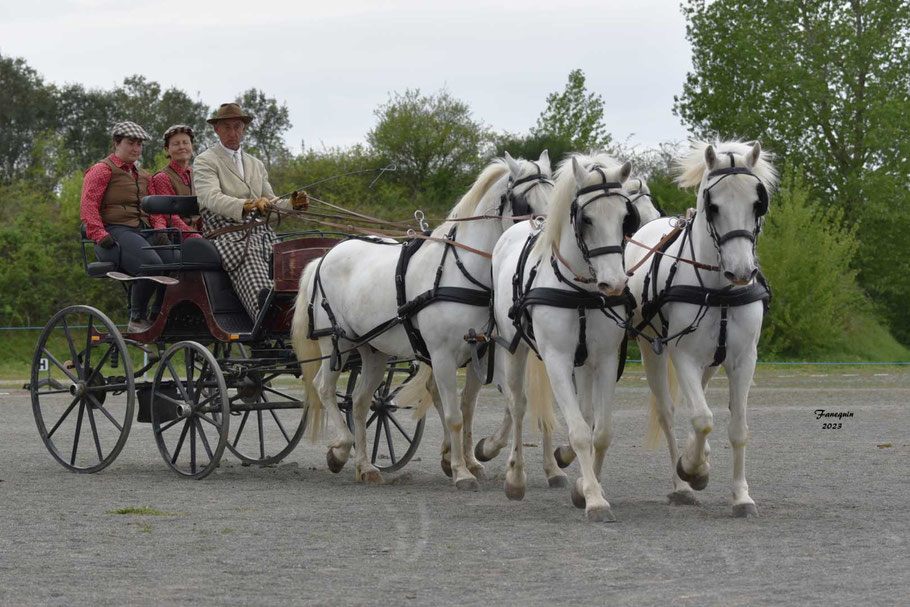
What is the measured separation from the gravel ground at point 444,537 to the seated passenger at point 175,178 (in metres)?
2.08

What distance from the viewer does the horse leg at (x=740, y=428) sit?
24.1ft

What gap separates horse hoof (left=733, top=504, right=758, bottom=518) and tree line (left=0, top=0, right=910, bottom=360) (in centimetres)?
2238

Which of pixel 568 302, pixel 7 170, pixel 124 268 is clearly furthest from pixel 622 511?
pixel 7 170

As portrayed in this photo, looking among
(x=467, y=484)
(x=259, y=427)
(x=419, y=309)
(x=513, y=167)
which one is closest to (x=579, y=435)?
(x=467, y=484)

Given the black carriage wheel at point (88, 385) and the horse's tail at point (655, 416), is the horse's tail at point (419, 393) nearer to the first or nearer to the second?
the horse's tail at point (655, 416)

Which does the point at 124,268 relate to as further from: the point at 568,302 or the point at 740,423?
the point at 740,423

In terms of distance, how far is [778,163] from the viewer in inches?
1543

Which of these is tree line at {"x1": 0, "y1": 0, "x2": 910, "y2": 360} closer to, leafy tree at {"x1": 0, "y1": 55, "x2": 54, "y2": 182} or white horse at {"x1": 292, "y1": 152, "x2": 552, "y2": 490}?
leafy tree at {"x1": 0, "y1": 55, "x2": 54, "y2": 182}

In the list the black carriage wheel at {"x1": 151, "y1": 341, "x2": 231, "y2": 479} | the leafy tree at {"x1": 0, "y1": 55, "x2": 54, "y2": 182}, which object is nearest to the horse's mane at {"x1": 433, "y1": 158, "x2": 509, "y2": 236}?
the black carriage wheel at {"x1": 151, "y1": 341, "x2": 231, "y2": 479}

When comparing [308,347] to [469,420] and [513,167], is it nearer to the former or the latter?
[469,420]

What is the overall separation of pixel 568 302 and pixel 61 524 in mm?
3184

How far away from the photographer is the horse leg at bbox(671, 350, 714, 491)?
734 cm

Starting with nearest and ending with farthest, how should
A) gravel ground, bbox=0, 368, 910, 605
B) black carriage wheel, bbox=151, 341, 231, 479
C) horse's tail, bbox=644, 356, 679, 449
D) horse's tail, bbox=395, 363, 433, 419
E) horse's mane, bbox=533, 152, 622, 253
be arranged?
gravel ground, bbox=0, 368, 910, 605 < horse's mane, bbox=533, 152, 622, 253 < horse's tail, bbox=644, 356, 679, 449 < black carriage wheel, bbox=151, 341, 231, 479 < horse's tail, bbox=395, 363, 433, 419

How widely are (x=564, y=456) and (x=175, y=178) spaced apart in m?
4.38
